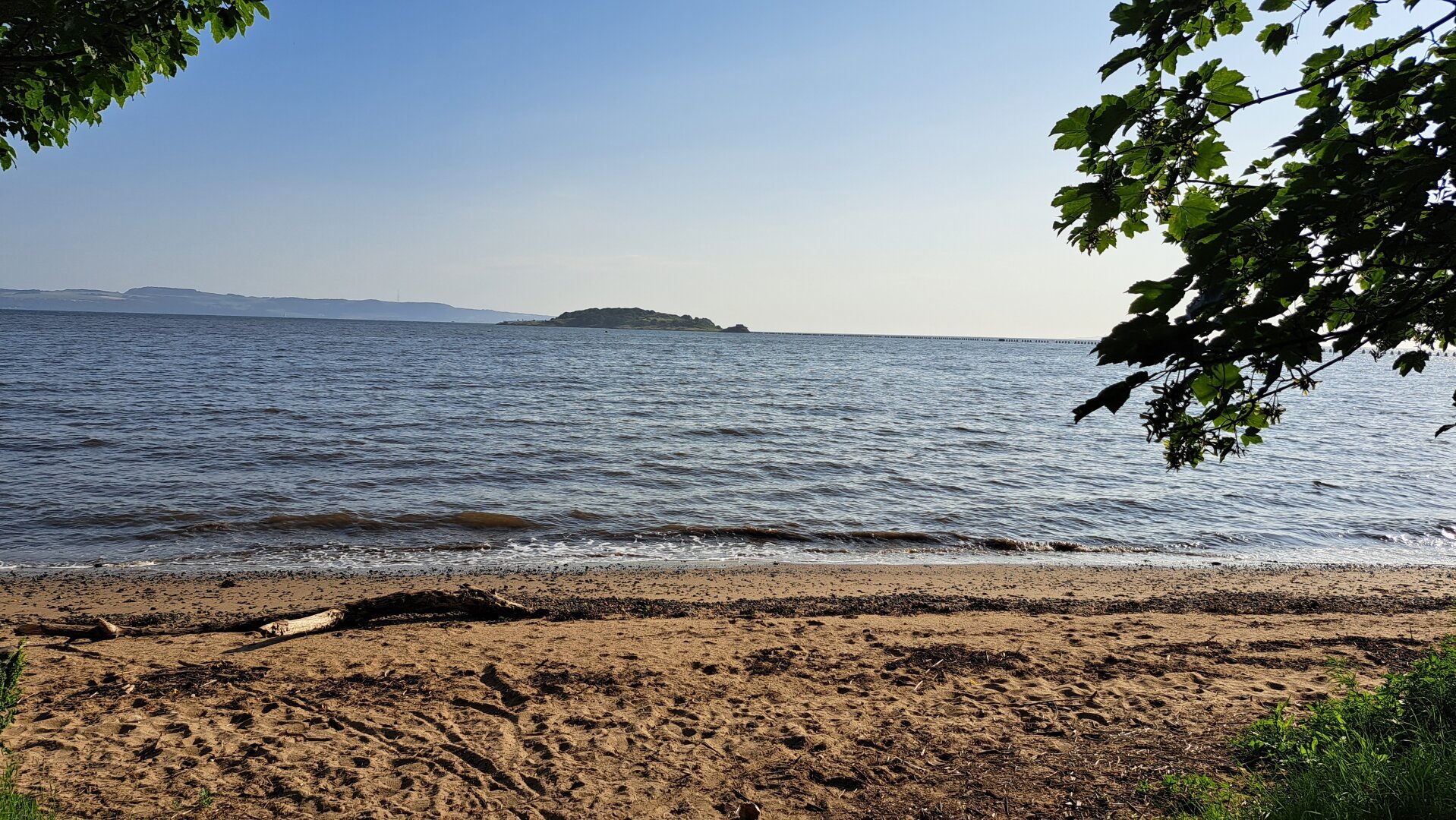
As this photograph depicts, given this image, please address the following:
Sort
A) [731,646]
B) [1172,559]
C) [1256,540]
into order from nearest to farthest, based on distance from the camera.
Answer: [731,646] < [1172,559] < [1256,540]

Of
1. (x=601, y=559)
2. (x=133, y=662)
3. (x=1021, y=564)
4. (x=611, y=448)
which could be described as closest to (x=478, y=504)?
(x=601, y=559)

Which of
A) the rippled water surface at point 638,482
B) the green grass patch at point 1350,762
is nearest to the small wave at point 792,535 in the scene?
the rippled water surface at point 638,482

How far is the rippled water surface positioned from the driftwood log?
3318 millimetres

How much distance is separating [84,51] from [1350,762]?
675 centimetres

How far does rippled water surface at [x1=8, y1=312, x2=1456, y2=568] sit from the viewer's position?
1280 cm

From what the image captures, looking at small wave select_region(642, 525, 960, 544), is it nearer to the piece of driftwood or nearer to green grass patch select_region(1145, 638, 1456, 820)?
the piece of driftwood

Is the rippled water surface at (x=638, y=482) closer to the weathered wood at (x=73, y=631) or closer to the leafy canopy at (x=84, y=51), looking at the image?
the weathered wood at (x=73, y=631)

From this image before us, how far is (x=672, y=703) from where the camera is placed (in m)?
6.01

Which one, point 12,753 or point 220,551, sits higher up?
point 12,753

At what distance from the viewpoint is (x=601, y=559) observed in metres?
12.0

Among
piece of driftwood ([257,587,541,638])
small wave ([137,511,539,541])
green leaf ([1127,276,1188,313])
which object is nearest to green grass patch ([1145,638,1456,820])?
green leaf ([1127,276,1188,313])

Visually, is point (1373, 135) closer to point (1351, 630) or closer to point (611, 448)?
point (1351, 630)

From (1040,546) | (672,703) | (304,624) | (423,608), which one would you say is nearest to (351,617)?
(304,624)

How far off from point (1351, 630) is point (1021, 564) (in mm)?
4474
